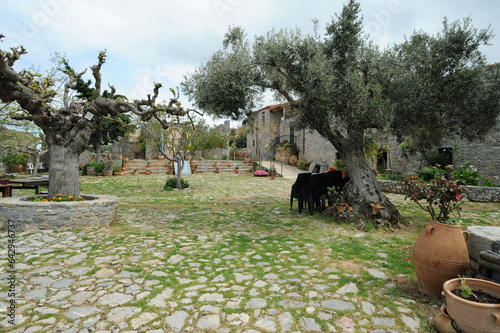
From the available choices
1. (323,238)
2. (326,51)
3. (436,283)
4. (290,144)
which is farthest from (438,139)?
(290,144)

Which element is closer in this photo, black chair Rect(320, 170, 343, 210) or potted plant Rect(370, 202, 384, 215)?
potted plant Rect(370, 202, 384, 215)

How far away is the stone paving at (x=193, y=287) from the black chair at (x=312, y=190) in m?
2.38

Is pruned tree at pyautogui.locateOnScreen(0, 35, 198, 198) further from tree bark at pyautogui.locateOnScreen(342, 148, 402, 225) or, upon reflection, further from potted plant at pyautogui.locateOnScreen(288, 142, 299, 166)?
potted plant at pyautogui.locateOnScreen(288, 142, 299, 166)

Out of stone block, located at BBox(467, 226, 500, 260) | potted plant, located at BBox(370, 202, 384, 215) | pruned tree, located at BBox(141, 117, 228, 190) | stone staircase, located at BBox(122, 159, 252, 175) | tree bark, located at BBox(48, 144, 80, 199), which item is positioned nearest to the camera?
stone block, located at BBox(467, 226, 500, 260)

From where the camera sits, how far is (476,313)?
7.23 feet

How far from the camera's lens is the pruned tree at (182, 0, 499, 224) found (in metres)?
6.16

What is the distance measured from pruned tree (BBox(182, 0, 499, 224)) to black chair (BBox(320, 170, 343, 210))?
891 millimetres

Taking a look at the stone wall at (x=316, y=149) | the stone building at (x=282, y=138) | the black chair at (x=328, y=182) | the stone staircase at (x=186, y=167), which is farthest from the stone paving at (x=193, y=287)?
the stone building at (x=282, y=138)

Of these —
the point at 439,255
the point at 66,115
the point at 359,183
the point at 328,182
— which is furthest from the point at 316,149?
the point at 439,255

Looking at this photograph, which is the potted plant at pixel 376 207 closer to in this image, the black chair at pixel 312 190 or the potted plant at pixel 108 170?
the black chair at pixel 312 190

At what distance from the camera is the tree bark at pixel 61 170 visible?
22.9 ft

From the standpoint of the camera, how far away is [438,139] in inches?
348

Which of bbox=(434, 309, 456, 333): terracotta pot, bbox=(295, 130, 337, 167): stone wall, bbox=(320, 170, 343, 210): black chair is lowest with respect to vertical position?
bbox=(434, 309, 456, 333): terracotta pot

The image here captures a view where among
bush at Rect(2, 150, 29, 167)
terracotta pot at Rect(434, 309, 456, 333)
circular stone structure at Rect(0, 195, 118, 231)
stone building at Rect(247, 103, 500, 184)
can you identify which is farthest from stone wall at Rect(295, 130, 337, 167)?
bush at Rect(2, 150, 29, 167)
